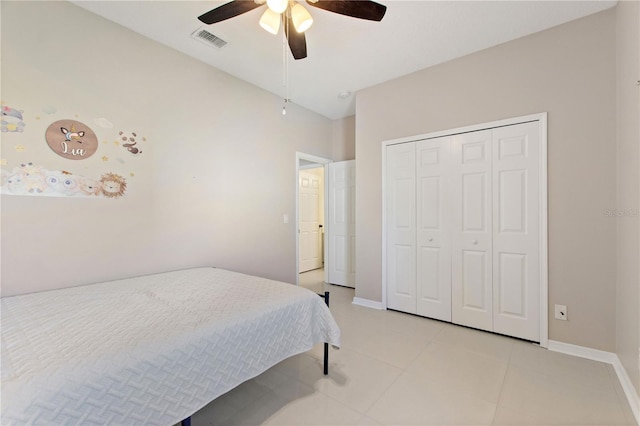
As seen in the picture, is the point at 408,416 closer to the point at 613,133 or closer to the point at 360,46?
the point at 613,133

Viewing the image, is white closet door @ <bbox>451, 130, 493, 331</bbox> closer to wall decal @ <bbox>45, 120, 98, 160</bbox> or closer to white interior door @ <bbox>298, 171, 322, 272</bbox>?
white interior door @ <bbox>298, 171, 322, 272</bbox>

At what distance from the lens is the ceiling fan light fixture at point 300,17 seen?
171cm

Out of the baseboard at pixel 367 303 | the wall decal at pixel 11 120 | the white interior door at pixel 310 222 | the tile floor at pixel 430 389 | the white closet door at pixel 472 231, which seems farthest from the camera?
the white interior door at pixel 310 222

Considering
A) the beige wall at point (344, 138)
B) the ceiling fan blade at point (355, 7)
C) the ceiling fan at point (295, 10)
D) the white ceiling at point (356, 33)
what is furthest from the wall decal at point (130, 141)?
the beige wall at point (344, 138)

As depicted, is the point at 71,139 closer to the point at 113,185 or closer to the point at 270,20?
the point at 113,185

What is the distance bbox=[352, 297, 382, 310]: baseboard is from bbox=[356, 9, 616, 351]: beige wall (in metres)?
1.63

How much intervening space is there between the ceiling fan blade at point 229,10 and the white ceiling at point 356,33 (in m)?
0.40

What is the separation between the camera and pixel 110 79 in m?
2.20

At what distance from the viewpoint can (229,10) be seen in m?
1.71

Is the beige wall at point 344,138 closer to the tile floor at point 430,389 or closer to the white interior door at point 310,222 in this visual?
the white interior door at point 310,222

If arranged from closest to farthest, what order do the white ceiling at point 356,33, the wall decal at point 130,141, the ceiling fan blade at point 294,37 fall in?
the ceiling fan blade at point 294,37 → the white ceiling at point 356,33 → the wall decal at point 130,141

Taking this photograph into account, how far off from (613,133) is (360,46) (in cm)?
217

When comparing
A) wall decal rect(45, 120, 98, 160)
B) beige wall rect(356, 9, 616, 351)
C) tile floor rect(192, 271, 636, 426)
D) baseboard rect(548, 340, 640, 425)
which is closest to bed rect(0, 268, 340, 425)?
tile floor rect(192, 271, 636, 426)

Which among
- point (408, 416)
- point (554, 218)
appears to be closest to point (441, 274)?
point (554, 218)
